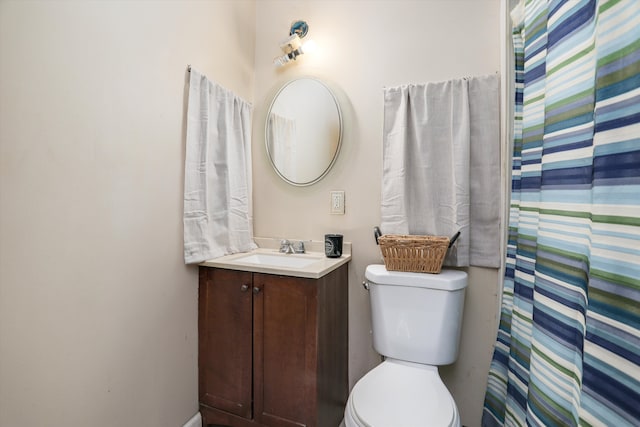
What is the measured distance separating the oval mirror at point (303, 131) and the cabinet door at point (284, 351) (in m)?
0.71

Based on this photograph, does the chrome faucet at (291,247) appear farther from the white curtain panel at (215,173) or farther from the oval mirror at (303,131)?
the oval mirror at (303,131)

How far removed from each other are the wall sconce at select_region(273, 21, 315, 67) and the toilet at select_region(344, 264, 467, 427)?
131 cm

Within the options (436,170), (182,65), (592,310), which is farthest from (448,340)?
(182,65)

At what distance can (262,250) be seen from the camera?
5.90ft

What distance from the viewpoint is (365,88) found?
1.64m

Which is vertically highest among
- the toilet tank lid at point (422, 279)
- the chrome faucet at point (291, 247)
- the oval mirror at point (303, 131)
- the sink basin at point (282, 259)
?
the oval mirror at point (303, 131)

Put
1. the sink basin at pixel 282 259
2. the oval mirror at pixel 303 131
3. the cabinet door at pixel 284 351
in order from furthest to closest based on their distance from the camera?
the oval mirror at pixel 303 131, the sink basin at pixel 282 259, the cabinet door at pixel 284 351

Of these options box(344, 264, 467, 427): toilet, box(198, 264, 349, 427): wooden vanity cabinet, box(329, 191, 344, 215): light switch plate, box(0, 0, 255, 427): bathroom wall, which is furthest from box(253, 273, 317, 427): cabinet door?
box(329, 191, 344, 215): light switch plate

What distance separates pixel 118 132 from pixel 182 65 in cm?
47

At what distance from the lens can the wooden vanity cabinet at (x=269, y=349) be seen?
125cm

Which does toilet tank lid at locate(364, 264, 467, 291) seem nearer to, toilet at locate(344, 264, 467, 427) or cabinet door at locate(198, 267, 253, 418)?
toilet at locate(344, 264, 467, 427)

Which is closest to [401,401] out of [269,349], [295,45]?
[269,349]

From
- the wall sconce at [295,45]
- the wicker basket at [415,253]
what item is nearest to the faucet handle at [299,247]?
the wicker basket at [415,253]

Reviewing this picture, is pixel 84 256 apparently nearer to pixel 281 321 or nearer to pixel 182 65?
pixel 281 321
